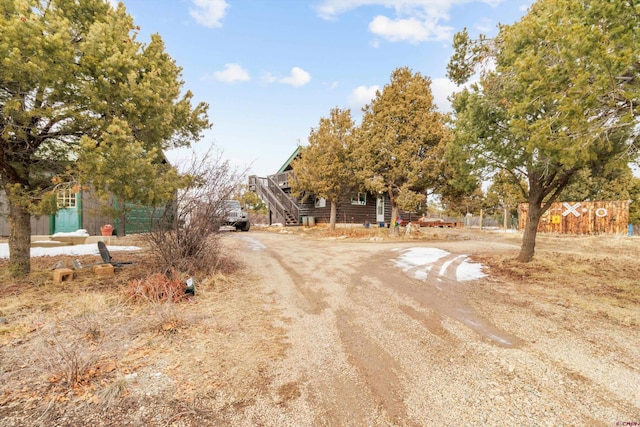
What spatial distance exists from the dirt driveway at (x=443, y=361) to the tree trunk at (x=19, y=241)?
467 centimetres

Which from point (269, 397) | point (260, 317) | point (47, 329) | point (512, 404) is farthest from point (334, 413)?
point (47, 329)

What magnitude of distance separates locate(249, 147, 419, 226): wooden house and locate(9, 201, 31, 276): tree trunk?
15.9 m

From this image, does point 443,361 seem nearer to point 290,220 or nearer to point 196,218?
point 196,218

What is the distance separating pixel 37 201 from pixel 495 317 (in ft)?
24.7

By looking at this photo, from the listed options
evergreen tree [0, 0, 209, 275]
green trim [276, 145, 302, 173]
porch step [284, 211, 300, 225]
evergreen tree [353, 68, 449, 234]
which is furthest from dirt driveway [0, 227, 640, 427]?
green trim [276, 145, 302, 173]

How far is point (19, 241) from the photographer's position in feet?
17.5

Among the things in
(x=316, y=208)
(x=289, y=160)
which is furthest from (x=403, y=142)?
(x=289, y=160)

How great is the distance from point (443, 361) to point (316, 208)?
19591 millimetres

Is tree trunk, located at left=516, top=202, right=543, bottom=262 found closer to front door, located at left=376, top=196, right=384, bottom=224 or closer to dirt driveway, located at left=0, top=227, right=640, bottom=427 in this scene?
dirt driveway, located at left=0, top=227, right=640, bottom=427

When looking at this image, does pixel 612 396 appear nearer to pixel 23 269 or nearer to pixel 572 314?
pixel 572 314

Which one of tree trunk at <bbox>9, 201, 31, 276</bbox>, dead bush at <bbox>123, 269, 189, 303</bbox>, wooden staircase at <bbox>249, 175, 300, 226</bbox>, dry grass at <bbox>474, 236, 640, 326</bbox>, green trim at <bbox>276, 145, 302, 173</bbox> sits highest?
green trim at <bbox>276, 145, 302, 173</bbox>

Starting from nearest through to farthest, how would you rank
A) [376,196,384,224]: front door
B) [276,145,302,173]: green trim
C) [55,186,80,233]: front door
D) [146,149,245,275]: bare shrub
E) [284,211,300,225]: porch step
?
[146,149,245,275]: bare shrub
[55,186,80,233]: front door
[284,211,300,225]: porch step
[276,145,302,173]: green trim
[376,196,384,224]: front door

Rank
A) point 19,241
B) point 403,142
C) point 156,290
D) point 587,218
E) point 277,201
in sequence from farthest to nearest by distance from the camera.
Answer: point 277,201, point 587,218, point 403,142, point 19,241, point 156,290

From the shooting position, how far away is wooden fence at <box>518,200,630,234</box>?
53.1ft
